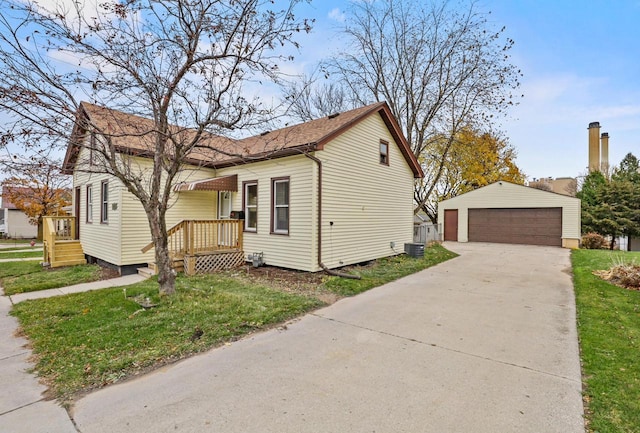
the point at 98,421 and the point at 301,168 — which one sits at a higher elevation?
the point at 301,168

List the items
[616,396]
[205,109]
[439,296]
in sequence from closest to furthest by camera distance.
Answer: [616,396]
[205,109]
[439,296]

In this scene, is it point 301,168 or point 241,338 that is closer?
point 241,338

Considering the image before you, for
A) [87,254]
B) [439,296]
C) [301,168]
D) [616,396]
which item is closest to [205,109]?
[301,168]

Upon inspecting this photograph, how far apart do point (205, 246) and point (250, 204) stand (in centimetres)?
199

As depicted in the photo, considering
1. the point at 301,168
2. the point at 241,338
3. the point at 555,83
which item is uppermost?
the point at 555,83

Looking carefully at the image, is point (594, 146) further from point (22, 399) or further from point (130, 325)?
point (22, 399)

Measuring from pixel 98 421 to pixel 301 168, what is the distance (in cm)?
712

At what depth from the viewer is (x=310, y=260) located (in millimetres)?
8688

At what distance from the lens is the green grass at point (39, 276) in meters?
7.79

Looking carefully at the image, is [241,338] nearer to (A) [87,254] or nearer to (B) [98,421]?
(B) [98,421]

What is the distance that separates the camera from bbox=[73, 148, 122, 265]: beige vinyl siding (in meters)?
9.39

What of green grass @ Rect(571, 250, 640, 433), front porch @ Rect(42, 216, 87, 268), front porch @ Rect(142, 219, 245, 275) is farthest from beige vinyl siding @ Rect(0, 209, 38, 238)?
green grass @ Rect(571, 250, 640, 433)

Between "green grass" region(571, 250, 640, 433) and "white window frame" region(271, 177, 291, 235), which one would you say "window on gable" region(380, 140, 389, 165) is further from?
"green grass" region(571, 250, 640, 433)

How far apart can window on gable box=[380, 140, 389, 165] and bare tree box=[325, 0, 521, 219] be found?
21.6 feet
